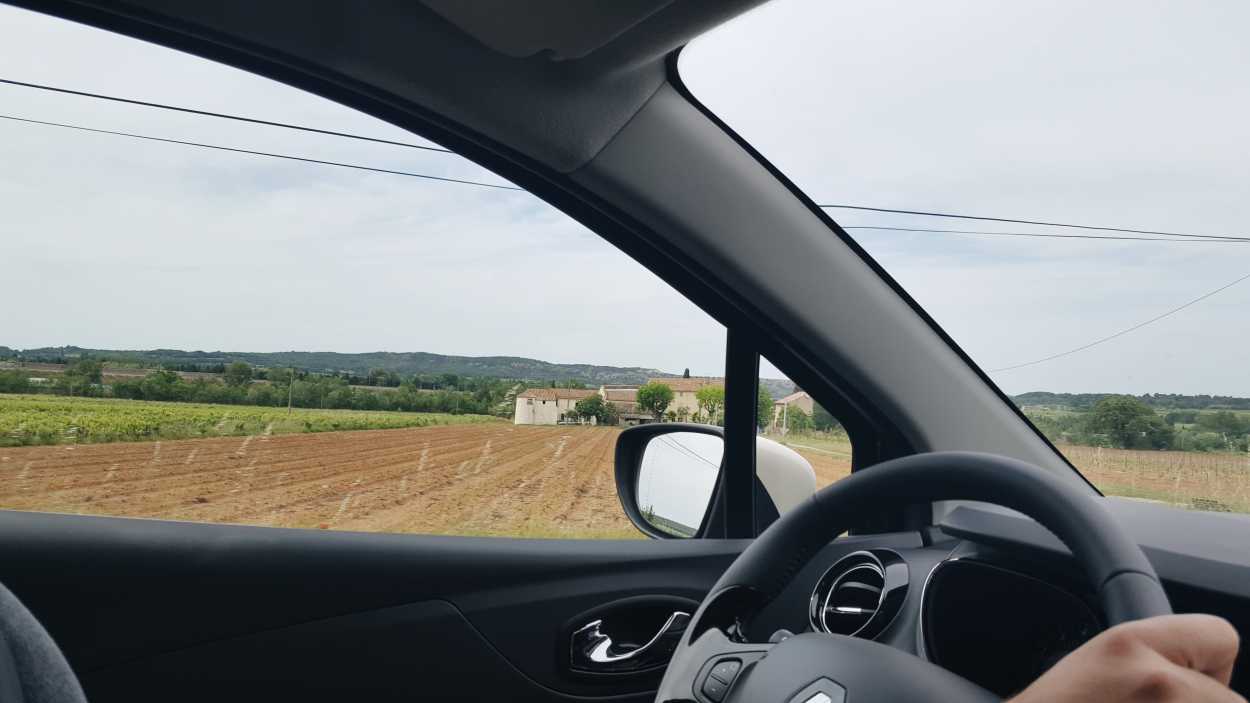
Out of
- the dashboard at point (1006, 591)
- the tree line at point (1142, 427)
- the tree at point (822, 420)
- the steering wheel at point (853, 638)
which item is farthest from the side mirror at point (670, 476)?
the steering wheel at point (853, 638)

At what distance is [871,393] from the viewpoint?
6.20ft

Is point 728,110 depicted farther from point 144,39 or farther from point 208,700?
point 208,700

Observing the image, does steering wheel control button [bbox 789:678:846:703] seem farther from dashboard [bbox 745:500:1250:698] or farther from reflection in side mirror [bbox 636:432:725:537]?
reflection in side mirror [bbox 636:432:725:537]

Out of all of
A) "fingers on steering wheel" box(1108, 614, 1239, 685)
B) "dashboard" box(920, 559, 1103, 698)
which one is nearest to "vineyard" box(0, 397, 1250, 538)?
"dashboard" box(920, 559, 1103, 698)

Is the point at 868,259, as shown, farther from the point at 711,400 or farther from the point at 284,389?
the point at 284,389

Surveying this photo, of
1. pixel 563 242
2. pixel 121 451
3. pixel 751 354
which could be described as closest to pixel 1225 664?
pixel 751 354

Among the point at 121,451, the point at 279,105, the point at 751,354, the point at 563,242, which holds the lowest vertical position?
the point at 121,451

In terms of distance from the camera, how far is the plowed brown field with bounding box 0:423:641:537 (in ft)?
6.46

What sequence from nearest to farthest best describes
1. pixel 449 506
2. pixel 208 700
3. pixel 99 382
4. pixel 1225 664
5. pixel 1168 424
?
pixel 1225 664
pixel 1168 424
pixel 208 700
pixel 99 382
pixel 449 506

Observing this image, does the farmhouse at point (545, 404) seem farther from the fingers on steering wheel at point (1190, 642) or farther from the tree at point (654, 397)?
the fingers on steering wheel at point (1190, 642)

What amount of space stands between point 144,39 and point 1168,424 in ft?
7.30

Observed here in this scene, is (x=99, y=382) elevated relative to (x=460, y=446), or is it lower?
elevated

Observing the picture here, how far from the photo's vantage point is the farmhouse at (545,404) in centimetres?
231

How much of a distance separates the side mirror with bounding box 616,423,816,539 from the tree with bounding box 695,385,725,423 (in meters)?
0.04
